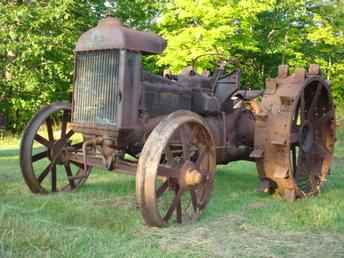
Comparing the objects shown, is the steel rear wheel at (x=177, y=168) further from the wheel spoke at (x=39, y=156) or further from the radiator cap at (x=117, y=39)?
the wheel spoke at (x=39, y=156)

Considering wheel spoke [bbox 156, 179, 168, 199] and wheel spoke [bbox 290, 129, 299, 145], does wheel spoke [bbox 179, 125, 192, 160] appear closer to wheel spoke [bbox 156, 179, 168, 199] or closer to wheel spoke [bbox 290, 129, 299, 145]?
wheel spoke [bbox 156, 179, 168, 199]

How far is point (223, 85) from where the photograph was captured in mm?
6395

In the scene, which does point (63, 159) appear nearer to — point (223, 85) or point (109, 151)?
point (109, 151)

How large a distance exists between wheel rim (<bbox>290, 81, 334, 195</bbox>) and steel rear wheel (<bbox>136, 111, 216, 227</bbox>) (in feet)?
5.28

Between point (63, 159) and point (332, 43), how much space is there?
52.1 feet

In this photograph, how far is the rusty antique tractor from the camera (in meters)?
4.82

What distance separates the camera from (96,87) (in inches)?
202

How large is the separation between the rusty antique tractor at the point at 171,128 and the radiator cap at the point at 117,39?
0.03ft

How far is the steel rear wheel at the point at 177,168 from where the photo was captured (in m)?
4.41

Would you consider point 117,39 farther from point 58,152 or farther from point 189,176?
point 58,152

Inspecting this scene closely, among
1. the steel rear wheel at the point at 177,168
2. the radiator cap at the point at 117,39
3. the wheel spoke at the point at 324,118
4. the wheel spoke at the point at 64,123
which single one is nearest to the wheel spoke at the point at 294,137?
the wheel spoke at the point at 324,118

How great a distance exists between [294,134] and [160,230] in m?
2.40

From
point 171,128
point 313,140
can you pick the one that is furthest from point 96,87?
point 313,140

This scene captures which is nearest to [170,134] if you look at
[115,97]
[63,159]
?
[115,97]
